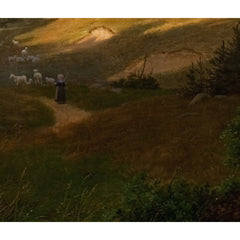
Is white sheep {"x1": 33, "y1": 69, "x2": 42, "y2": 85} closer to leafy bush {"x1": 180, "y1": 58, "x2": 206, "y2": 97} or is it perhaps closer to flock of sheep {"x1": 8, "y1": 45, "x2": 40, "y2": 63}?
flock of sheep {"x1": 8, "y1": 45, "x2": 40, "y2": 63}

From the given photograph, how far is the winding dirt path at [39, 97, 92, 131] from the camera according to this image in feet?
14.0


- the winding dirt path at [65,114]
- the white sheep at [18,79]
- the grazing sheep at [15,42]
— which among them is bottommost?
the winding dirt path at [65,114]

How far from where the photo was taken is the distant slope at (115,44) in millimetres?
4387

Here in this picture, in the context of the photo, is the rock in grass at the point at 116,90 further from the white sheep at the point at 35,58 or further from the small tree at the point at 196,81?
the white sheep at the point at 35,58

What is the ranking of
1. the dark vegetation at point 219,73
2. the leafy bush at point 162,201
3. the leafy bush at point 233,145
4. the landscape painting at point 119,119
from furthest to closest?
the dark vegetation at point 219,73
the landscape painting at point 119,119
the leafy bush at point 162,201
the leafy bush at point 233,145

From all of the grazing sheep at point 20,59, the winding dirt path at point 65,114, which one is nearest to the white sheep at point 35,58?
the grazing sheep at point 20,59

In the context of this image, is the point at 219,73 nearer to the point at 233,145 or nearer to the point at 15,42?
the point at 233,145

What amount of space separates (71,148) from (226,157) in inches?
55.4

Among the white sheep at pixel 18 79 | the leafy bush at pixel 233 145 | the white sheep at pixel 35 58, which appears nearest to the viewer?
the leafy bush at pixel 233 145

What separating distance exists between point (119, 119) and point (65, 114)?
512mm

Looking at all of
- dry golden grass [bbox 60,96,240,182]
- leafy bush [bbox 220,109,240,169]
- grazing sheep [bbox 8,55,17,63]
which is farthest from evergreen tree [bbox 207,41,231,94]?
grazing sheep [bbox 8,55,17,63]

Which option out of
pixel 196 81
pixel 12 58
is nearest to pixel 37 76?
pixel 12 58

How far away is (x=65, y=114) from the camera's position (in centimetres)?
429
